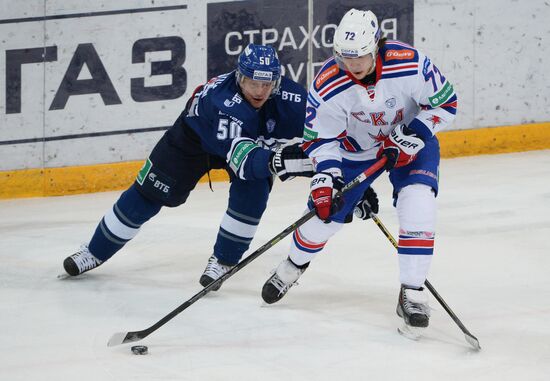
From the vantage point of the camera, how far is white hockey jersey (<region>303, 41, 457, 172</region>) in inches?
151

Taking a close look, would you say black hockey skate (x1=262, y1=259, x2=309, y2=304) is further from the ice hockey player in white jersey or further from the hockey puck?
the hockey puck

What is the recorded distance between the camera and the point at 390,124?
12.9 ft

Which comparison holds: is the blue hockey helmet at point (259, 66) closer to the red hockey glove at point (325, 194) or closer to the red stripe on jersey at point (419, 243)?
the red hockey glove at point (325, 194)

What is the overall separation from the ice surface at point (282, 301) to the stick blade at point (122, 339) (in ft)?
0.08

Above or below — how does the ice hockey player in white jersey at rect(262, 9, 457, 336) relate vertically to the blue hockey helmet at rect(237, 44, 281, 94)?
below

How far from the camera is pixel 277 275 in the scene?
422 cm

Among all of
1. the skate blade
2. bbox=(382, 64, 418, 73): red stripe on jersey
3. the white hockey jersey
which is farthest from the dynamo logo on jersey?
the skate blade

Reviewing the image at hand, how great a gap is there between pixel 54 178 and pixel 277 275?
96.4 inches

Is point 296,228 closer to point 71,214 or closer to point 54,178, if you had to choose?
point 71,214

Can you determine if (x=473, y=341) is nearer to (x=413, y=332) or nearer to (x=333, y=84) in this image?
(x=413, y=332)

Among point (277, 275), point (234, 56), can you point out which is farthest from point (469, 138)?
point (277, 275)

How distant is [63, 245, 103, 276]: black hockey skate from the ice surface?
0.16 feet

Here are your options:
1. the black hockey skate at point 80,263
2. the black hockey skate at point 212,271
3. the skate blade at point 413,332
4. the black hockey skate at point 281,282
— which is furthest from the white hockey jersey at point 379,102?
the black hockey skate at point 80,263

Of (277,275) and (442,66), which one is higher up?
(442,66)
